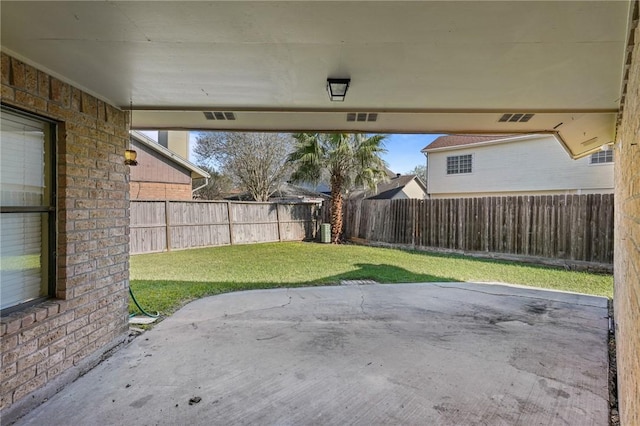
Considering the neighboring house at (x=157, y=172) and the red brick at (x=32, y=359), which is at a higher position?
the neighboring house at (x=157, y=172)

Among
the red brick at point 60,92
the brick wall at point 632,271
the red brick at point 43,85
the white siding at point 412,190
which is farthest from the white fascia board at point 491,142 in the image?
the red brick at point 43,85

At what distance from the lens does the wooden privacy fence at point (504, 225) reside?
25.8 feet

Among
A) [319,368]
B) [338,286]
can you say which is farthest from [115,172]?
[338,286]

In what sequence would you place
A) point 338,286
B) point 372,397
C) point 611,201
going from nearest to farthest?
1. point 372,397
2. point 338,286
3. point 611,201

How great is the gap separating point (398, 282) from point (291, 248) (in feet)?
17.8

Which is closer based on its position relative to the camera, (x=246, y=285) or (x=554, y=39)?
(x=554, y=39)

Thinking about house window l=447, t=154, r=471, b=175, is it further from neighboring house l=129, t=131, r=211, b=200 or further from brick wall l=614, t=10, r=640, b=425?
brick wall l=614, t=10, r=640, b=425

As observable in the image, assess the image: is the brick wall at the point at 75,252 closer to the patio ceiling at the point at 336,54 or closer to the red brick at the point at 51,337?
the red brick at the point at 51,337

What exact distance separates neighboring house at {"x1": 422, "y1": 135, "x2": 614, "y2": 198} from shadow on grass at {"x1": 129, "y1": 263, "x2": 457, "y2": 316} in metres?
8.72

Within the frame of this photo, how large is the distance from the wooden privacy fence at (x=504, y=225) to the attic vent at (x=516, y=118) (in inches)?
214

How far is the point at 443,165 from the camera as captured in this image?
1609cm

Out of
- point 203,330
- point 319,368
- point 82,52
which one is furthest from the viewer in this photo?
point 203,330

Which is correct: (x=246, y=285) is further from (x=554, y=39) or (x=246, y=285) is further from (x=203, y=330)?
(x=554, y=39)

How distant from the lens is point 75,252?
9.58ft
